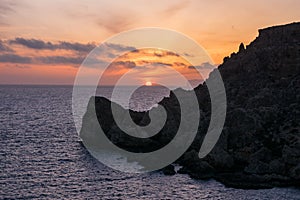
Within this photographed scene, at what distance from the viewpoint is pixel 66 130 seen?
132500 mm

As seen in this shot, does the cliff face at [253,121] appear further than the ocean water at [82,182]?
Yes

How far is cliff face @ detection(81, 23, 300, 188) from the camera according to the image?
6812cm

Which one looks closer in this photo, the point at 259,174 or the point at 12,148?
the point at 259,174

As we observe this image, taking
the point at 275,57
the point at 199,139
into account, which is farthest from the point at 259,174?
the point at 275,57

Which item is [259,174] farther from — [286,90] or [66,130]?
[66,130]

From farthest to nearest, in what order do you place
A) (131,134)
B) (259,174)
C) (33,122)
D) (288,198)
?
(33,122) → (131,134) → (259,174) → (288,198)

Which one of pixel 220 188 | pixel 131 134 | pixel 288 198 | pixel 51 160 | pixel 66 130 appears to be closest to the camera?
pixel 288 198

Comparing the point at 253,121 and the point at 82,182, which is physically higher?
the point at 253,121

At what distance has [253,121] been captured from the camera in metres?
81.2

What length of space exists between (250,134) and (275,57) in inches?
1173

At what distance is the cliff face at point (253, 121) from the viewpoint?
6812 centimetres

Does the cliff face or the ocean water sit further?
the cliff face

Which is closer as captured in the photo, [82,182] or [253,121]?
[82,182]

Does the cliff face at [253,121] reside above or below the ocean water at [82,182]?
above
